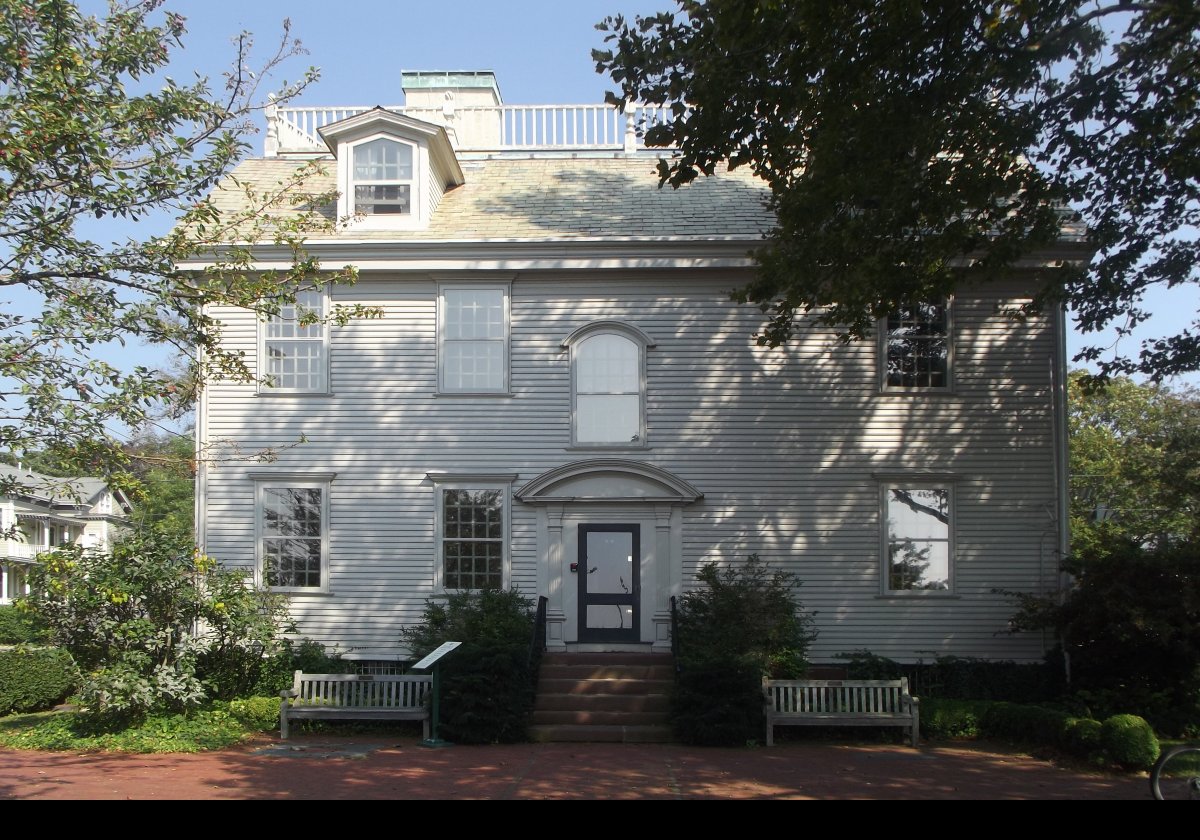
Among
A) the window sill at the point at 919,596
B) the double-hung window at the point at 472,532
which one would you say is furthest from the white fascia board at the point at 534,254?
the window sill at the point at 919,596

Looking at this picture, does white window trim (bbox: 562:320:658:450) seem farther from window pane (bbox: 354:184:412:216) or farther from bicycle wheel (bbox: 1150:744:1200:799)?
bicycle wheel (bbox: 1150:744:1200:799)

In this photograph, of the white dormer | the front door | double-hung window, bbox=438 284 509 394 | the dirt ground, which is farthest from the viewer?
the white dormer

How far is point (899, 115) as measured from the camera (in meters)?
12.3

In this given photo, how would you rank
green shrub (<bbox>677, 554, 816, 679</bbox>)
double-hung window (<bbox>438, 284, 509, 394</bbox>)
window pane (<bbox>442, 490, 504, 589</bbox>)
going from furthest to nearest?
double-hung window (<bbox>438, 284, 509, 394</bbox>) < window pane (<bbox>442, 490, 504, 589</bbox>) < green shrub (<bbox>677, 554, 816, 679</bbox>)

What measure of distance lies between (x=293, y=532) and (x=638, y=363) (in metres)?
6.27

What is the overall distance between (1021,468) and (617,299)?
7108mm

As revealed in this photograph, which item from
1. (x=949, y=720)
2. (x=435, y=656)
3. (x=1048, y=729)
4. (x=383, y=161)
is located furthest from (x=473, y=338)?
(x=1048, y=729)

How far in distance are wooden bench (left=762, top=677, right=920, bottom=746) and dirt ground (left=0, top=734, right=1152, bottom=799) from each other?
1.16 feet

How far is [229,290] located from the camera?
10.8m

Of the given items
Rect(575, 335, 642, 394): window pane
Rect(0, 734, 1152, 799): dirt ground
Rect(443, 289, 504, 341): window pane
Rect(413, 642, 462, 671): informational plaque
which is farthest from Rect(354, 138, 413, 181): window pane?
Rect(0, 734, 1152, 799): dirt ground

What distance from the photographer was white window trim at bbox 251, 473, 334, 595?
1805 centimetres

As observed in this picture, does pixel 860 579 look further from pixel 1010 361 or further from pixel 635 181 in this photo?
pixel 635 181

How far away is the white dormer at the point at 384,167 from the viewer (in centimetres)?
1897
